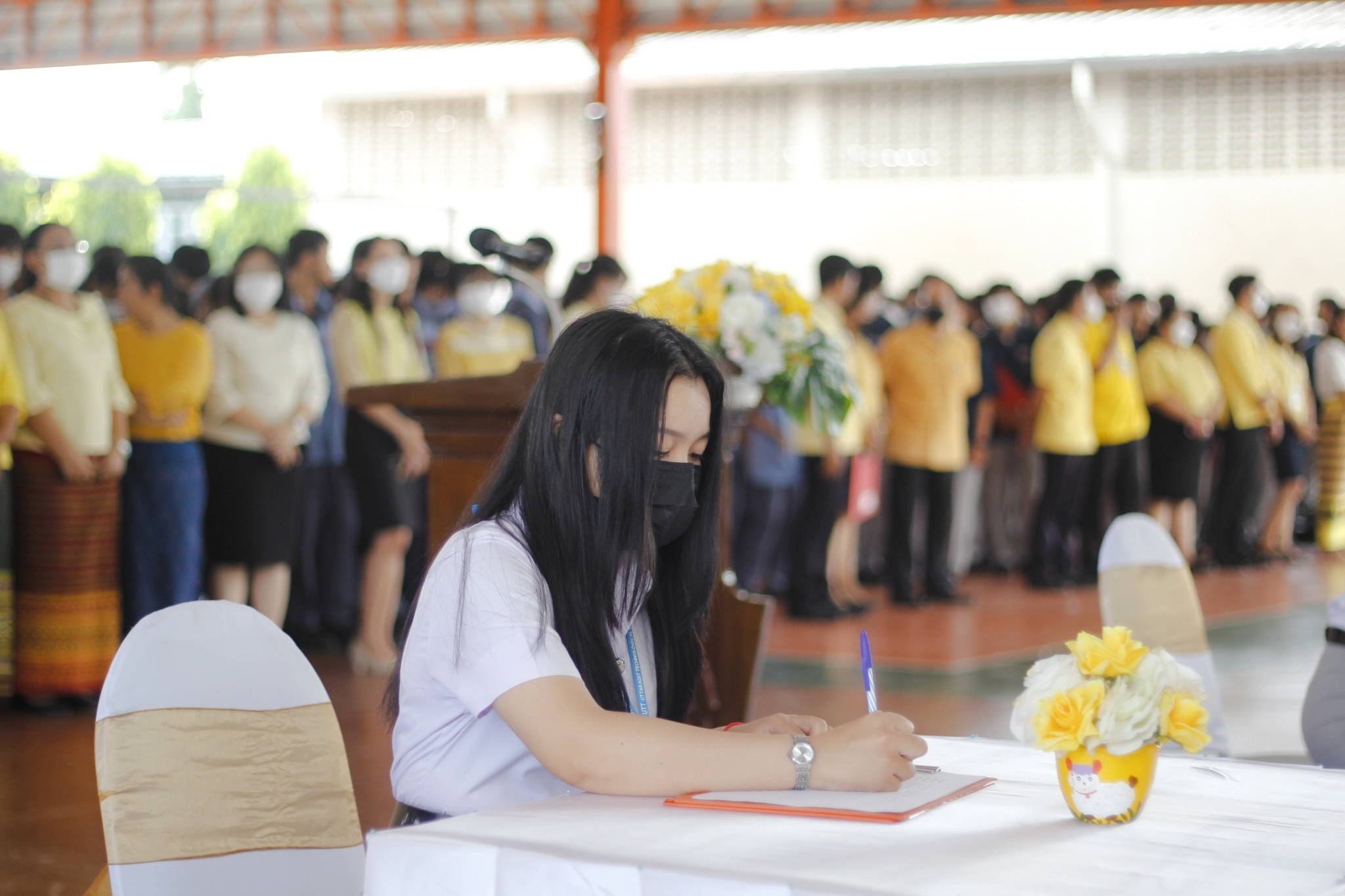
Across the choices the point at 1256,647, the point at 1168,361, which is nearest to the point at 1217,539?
the point at 1168,361

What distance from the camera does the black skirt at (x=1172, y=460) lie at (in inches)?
279

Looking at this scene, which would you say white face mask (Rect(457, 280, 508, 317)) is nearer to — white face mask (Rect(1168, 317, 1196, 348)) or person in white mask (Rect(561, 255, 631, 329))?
person in white mask (Rect(561, 255, 631, 329))

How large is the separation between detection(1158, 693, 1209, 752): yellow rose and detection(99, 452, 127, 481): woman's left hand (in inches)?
132

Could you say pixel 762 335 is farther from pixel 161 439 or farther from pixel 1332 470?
pixel 1332 470

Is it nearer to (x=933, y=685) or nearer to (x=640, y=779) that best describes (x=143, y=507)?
(x=933, y=685)

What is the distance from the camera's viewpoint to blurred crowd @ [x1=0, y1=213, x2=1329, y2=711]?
393cm

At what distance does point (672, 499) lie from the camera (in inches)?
55.7

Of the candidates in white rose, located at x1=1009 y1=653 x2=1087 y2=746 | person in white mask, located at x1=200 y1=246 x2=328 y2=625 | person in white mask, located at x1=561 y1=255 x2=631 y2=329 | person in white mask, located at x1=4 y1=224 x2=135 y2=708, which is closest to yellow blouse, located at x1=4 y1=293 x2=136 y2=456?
person in white mask, located at x1=4 y1=224 x2=135 y2=708

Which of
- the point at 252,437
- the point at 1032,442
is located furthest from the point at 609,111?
the point at 252,437

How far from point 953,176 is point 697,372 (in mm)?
11773

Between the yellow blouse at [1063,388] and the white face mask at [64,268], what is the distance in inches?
170

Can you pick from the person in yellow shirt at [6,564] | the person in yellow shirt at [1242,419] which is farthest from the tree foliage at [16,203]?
the person in yellow shirt at [1242,419]

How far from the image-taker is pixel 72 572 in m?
3.94

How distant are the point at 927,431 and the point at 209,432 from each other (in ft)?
10.3
